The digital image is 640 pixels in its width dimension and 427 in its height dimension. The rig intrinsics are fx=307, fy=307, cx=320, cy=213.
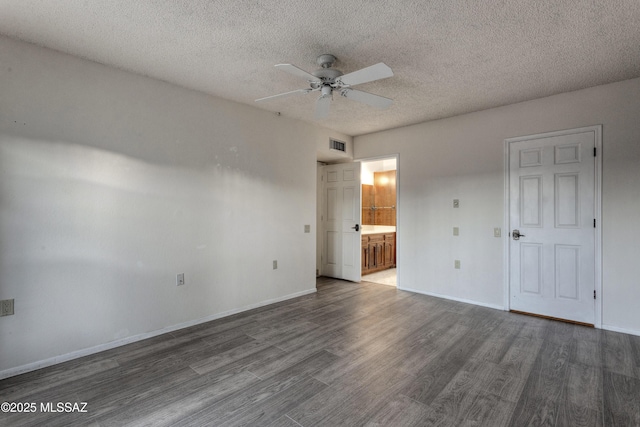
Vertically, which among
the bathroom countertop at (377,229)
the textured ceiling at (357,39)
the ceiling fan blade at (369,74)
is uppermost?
the textured ceiling at (357,39)

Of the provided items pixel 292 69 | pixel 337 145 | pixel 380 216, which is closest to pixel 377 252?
pixel 380 216

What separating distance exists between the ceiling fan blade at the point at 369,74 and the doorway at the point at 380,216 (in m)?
3.92

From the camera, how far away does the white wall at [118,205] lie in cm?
244

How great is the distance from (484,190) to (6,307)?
5.02 meters

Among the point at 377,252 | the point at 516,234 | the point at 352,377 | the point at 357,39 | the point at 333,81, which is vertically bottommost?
the point at 352,377

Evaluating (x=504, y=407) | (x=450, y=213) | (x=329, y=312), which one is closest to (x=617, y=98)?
(x=450, y=213)

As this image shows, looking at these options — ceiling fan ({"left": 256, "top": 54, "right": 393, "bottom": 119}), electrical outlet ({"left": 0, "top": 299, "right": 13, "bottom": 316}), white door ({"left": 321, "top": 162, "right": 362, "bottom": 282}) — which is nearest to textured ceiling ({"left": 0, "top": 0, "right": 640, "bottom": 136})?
ceiling fan ({"left": 256, "top": 54, "right": 393, "bottom": 119})

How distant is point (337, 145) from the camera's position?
5.23m

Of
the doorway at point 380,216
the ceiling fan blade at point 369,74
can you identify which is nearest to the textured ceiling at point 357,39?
the ceiling fan blade at point 369,74

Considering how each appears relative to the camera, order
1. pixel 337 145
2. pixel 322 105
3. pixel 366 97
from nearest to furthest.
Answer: pixel 366 97 → pixel 322 105 → pixel 337 145

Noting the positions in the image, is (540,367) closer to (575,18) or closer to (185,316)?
(575,18)

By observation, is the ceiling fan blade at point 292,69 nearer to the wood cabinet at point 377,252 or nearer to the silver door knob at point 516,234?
the silver door knob at point 516,234

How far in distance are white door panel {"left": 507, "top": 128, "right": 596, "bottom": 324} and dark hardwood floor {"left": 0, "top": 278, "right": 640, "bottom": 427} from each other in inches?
14.0

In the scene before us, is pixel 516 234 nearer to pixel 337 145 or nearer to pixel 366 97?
pixel 366 97
